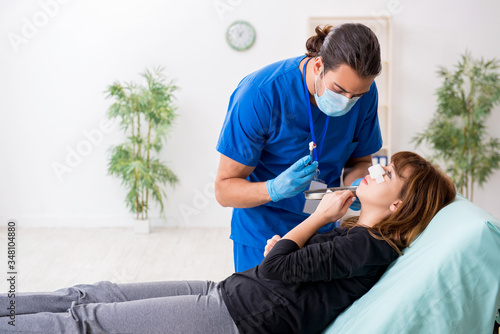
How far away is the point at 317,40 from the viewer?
5.04ft

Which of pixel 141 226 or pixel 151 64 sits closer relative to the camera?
pixel 141 226

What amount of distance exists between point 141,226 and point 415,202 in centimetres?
327

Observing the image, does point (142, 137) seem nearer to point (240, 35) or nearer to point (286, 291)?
point (240, 35)

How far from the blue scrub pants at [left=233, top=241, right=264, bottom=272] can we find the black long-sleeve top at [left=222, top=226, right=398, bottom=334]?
327mm

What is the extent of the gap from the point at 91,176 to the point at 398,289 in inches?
150

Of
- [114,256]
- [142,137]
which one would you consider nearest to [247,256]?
[114,256]

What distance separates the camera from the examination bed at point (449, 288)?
1068mm

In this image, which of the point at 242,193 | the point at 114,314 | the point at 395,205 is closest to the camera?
the point at 114,314

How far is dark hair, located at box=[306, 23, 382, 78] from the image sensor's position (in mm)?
1294

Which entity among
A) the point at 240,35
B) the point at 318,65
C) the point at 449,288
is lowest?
the point at 449,288

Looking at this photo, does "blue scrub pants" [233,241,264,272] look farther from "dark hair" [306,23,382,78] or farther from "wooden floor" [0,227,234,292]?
"wooden floor" [0,227,234,292]

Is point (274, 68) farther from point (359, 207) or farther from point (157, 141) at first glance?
point (157, 141)

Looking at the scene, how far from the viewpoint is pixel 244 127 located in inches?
60.0

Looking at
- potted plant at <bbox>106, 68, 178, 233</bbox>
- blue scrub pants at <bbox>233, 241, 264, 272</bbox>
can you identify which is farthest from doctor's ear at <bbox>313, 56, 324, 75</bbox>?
potted plant at <bbox>106, 68, 178, 233</bbox>
